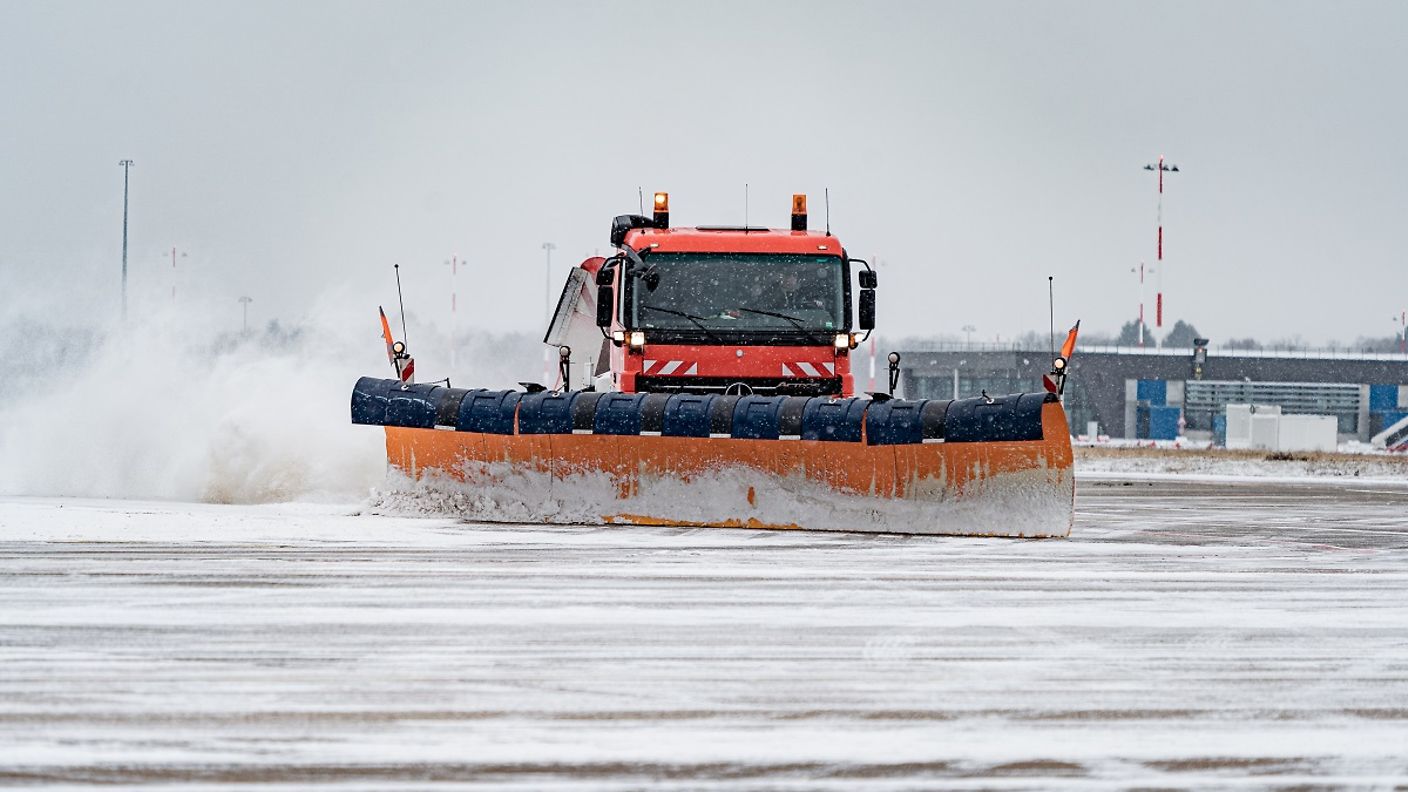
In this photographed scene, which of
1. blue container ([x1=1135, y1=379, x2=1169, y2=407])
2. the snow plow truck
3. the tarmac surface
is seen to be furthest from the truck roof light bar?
blue container ([x1=1135, y1=379, x2=1169, y2=407])

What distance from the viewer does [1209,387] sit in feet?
221

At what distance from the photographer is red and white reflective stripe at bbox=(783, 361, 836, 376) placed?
14133mm

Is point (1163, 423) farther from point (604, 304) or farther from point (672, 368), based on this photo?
point (604, 304)

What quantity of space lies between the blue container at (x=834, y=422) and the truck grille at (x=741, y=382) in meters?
1.37

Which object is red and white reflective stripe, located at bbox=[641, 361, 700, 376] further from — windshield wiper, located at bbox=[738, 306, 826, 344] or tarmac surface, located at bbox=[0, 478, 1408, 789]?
tarmac surface, located at bbox=[0, 478, 1408, 789]

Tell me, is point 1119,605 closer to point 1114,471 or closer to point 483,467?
point 483,467

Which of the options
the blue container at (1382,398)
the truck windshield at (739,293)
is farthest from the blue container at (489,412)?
the blue container at (1382,398)

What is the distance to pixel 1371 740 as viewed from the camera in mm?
5238

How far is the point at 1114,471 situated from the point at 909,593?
21458 millimetres

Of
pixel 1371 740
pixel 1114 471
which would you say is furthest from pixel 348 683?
pixel 1114 471

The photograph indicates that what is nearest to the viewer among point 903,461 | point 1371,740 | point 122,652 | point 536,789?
point 536,789

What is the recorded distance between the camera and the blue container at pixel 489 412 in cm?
→ 1330

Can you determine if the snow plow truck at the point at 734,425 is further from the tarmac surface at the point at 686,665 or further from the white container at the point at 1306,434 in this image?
the white container at the point at 1306,434

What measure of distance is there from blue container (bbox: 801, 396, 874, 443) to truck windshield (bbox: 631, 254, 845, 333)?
158cm
